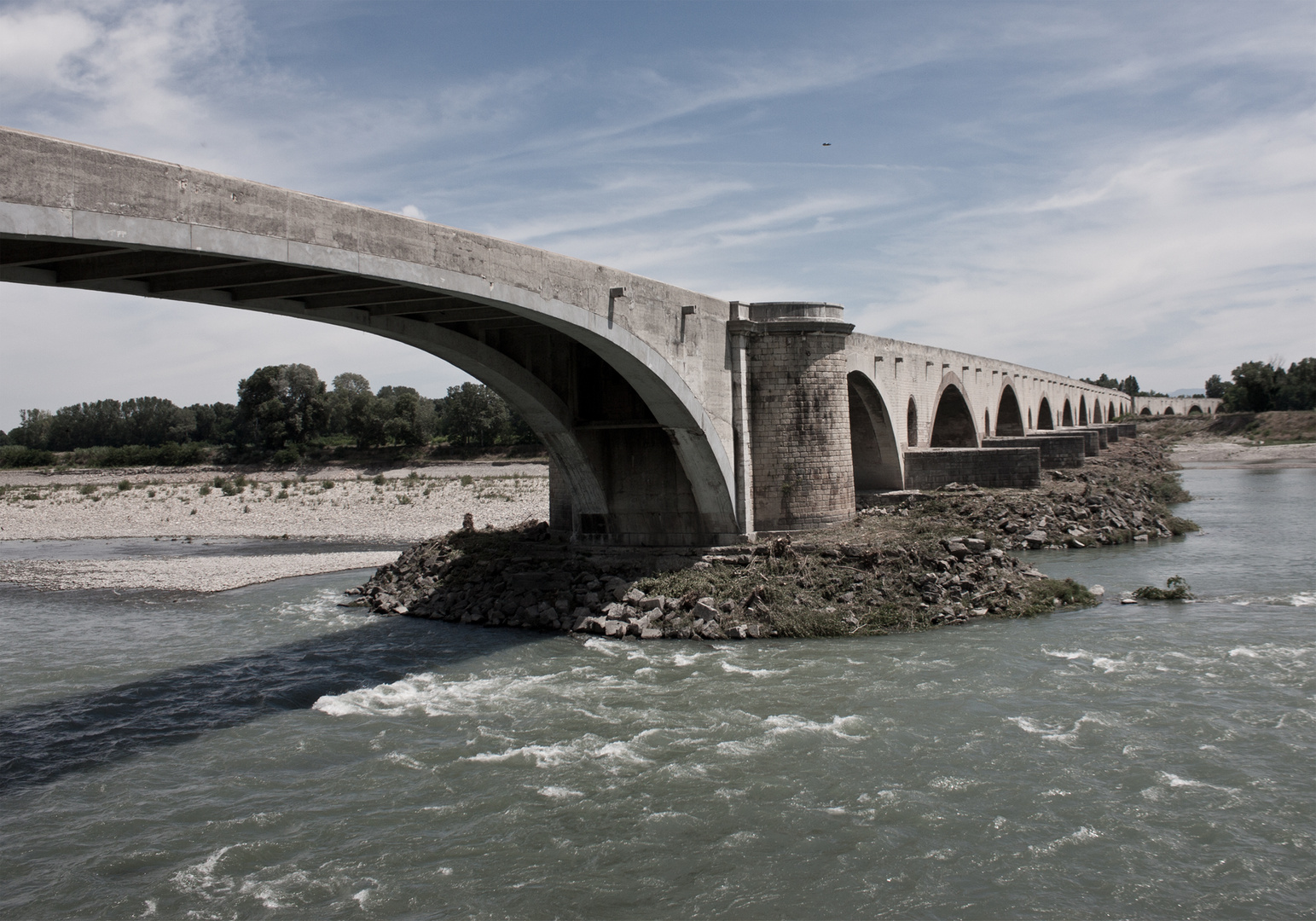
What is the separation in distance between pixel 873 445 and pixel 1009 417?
26604 mm

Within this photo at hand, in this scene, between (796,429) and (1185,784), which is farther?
(796,429)

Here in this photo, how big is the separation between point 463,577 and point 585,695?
7564 millimetres

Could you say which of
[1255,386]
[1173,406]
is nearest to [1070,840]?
[1255,386]

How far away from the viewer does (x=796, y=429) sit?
20.7 meters

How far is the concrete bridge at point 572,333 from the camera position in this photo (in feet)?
30.2

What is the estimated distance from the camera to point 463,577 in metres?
20.0

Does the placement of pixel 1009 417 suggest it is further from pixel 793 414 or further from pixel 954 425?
pixel 793 414

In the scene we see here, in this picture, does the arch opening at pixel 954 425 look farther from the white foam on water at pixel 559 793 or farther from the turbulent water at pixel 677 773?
the white foam on water at pixel 559 793

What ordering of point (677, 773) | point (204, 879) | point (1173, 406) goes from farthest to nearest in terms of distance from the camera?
point (1173, 406) < point (677, 773) < point (204, 879)

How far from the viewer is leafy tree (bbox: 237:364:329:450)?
61.1m

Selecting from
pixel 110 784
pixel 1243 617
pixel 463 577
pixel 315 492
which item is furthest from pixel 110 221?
pixel 315 492

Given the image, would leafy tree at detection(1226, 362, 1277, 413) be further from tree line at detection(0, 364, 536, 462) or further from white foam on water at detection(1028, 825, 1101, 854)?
white foam on water at detection(1028, 825, 1101, 854)

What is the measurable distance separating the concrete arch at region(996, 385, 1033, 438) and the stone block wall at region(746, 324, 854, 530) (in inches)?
1290

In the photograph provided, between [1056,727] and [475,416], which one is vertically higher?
[475,416]
